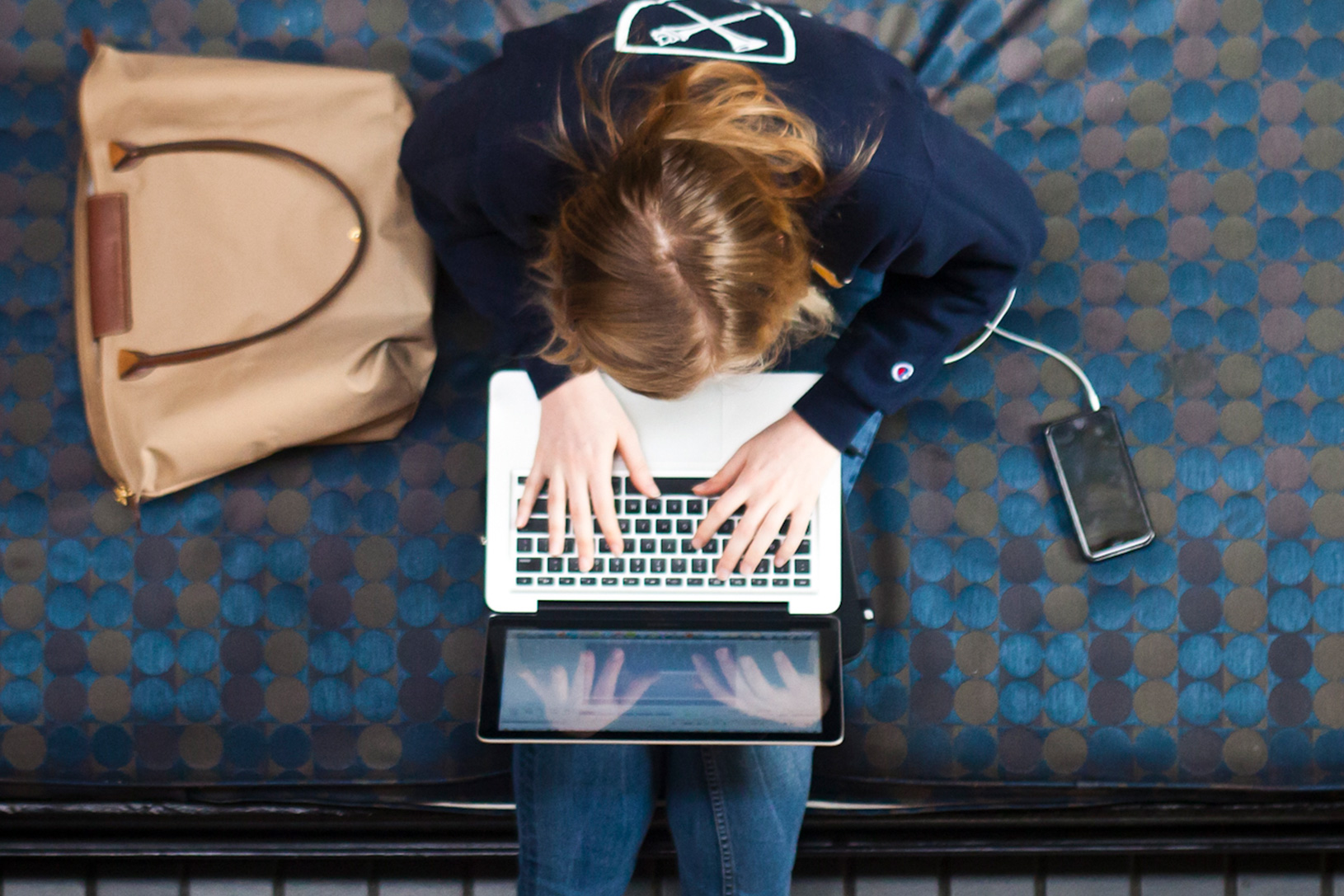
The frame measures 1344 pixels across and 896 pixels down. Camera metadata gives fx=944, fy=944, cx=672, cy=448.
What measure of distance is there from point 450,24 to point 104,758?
31.7 inches

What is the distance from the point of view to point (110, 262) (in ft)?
2.81

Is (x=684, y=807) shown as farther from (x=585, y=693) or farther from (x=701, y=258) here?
(x=701, y=258)

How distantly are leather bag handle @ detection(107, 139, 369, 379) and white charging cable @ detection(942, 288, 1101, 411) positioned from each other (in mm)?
573

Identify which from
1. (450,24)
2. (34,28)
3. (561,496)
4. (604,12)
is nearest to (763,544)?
(561,496)

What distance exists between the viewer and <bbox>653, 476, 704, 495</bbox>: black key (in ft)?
2.76

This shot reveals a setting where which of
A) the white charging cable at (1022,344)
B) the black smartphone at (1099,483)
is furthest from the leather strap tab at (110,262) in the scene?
the black smartphone at (1099,483)

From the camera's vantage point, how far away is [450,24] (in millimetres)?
958

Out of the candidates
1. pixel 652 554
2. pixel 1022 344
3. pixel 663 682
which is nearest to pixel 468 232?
pixel 652 554

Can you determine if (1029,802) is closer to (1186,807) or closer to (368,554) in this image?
(1186,807)

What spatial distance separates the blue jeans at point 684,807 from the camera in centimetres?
87

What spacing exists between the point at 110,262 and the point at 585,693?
1.90 ft

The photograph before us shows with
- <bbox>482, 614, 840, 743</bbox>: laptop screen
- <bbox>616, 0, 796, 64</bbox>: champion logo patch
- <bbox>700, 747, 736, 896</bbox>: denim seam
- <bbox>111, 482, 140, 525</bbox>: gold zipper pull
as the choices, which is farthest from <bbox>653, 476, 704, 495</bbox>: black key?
<bbox>111, 482, 140, 525</bbox>: gold zipper pull

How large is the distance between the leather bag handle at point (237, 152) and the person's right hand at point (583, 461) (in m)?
0.23

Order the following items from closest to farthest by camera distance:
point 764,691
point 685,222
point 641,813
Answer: point 685,222 < point 764,691 < point 641,813
